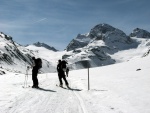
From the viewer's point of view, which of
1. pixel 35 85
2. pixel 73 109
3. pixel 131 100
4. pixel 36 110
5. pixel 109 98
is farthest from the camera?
pixel 35 85

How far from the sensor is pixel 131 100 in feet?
43.0

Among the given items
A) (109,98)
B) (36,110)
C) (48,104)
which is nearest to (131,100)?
(109,98)

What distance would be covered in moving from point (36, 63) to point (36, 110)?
9675 millimetres

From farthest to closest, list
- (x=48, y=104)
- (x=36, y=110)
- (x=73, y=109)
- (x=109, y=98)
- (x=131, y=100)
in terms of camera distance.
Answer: (x=109, y=98) → (x=131, y=100) → (x=48, y=104) → (x=73, y=109) → (x=36, y=110)

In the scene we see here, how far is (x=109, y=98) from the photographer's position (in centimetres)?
1472

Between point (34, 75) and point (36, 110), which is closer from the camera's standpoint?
point (36, 110)

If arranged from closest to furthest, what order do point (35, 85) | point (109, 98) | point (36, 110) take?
point (36, 110) < point (109, 98) < point (35, 85)

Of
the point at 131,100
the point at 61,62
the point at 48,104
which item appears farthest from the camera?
the point at 61,62

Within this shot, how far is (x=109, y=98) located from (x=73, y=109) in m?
3.89

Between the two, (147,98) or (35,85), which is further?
(35,85)

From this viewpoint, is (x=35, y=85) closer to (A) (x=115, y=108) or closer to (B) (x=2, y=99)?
(B) (x=2, y=99)

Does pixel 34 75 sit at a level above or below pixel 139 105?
above

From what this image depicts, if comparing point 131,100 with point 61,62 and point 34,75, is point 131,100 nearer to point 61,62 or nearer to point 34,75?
point 34,75

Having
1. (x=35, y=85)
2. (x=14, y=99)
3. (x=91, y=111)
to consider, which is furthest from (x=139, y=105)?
(x=35, y=85)
